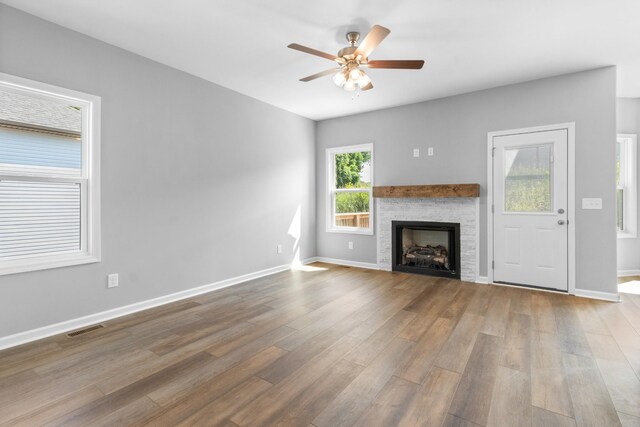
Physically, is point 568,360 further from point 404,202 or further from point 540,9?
point 404,202

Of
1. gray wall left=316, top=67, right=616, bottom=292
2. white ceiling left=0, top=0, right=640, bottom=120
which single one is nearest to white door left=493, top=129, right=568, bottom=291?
gray wall left=316, top=67, right=616, bottom=292

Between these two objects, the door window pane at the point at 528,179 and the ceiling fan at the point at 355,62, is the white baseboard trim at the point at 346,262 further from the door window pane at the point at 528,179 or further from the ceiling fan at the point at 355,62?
the ceiling fan at the point at 355,62

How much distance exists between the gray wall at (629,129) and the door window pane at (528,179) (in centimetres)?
201

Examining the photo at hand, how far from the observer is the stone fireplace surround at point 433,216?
176 inches

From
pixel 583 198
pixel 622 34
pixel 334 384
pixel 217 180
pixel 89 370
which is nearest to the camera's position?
pixel 334 384

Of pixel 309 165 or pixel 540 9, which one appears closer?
pixel 540 9

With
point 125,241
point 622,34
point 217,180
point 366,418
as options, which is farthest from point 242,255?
point 622,34

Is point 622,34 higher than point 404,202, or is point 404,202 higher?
point 622,34

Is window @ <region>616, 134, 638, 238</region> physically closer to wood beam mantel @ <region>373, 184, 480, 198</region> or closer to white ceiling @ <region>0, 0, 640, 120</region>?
white ceiling @ <region>0, 0, 640, 120</region>

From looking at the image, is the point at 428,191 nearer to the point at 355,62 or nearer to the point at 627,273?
the point at 355,62

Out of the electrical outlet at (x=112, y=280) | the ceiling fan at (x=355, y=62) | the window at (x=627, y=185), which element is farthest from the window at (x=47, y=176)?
the window at (x=627, y=185)

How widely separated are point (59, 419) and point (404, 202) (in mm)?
4561

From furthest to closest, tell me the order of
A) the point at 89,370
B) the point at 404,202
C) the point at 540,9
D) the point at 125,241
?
the point at 404,202 < the point at 125,241 < the point at 540,9 < the point at 89,370

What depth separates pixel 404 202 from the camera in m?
5.07
